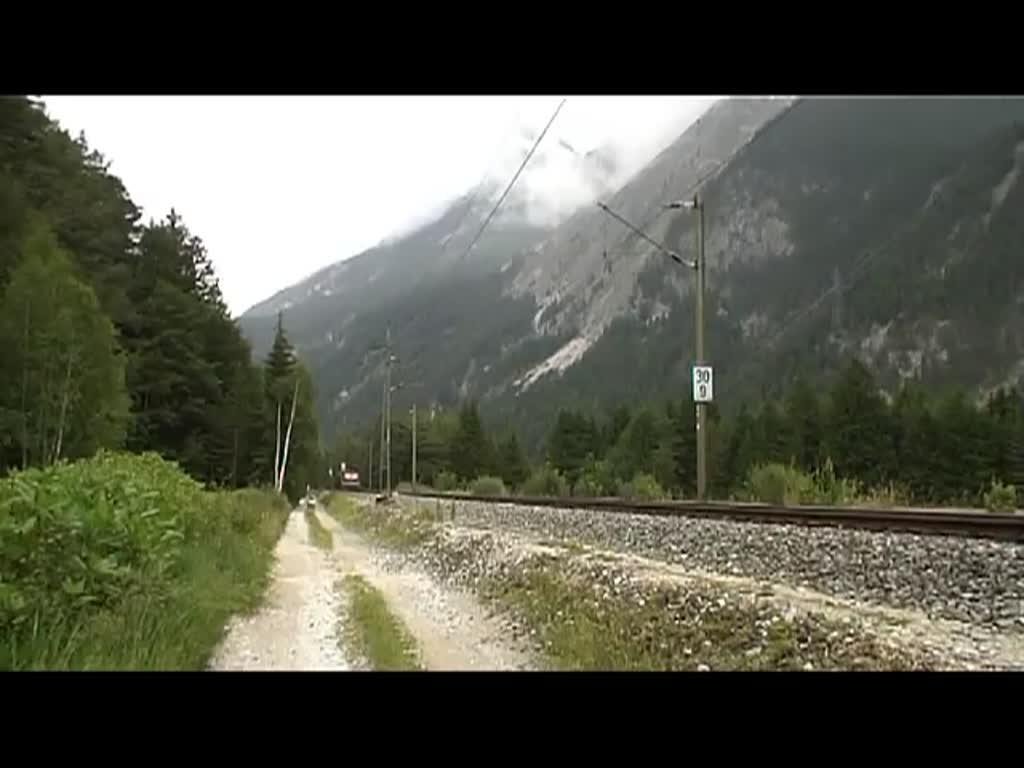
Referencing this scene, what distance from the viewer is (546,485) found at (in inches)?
1081

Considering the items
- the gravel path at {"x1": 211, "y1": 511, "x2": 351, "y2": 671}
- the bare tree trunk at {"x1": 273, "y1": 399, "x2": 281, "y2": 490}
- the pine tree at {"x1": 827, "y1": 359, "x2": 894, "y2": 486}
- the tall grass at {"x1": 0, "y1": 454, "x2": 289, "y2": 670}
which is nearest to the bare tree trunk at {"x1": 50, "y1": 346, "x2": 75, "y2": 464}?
the gravel path at {"x1": 211, "y1": 511, "x2": 351, "y2": 671}

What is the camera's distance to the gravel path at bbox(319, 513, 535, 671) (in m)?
6.96

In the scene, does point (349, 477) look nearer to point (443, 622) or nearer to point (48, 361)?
point (48, 361)

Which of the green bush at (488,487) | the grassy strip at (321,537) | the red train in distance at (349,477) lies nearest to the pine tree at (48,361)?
the grassy strip at (321,537)

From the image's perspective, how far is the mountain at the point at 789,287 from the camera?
6631cm

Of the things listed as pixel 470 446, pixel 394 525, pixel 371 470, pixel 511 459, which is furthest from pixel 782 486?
pixel 371 470

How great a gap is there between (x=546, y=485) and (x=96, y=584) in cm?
2191

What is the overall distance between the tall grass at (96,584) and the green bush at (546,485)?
A: 1819 centimetres

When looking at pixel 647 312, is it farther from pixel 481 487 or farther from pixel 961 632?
pixel 961 632

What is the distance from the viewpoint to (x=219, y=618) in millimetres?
7910

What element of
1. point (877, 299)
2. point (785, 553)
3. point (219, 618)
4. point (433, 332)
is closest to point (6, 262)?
point (219, 618)

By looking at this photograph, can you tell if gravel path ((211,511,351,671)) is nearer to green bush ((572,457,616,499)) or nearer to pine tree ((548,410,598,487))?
green bush ((572,457,616,499))
